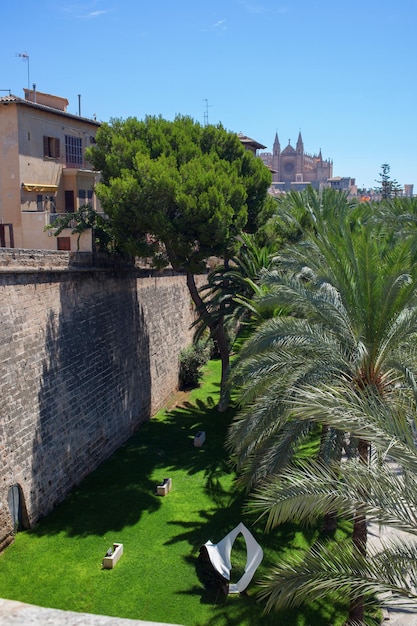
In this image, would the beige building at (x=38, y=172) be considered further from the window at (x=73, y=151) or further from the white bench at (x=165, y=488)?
the white bench at (x=165, y=488)

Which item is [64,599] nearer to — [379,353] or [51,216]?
[379,353]

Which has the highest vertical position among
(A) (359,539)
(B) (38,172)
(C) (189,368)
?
(B) (38,172)

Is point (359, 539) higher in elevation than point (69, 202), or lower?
lower

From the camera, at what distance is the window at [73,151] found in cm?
2414

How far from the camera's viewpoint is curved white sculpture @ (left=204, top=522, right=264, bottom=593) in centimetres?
889

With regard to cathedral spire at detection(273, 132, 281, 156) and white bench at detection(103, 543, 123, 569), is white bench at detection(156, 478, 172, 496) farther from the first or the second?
cathedral spire at detection(273, 132, 281, 156)

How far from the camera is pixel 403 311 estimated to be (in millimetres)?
7926

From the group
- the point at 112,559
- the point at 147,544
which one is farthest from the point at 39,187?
the point at 112,559

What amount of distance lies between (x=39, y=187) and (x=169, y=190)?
10.00 metres

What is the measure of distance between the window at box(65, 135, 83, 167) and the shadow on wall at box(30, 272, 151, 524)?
10205 millimetres

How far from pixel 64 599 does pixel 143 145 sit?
33.5 ft

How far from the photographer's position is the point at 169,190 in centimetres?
1382

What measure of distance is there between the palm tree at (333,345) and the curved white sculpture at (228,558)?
49.6 inches

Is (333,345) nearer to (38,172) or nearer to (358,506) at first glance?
(358,506)
